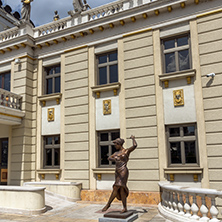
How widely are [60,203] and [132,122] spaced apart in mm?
4965

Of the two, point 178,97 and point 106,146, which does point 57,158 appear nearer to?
point 106,146

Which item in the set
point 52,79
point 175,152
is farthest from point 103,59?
point 175,152

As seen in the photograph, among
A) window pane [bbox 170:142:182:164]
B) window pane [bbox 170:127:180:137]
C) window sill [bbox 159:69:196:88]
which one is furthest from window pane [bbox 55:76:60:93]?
window pane [bbox 170:142:182:164]

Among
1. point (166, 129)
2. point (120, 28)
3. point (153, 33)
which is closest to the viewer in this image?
point (166, 129)

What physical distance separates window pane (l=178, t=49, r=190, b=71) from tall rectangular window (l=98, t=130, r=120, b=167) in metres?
4.41

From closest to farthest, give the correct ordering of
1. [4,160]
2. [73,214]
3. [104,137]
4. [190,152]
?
[73,214] < [190,152] < [104,137] < [4,160]

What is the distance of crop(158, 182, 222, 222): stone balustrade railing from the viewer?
617 centimetres

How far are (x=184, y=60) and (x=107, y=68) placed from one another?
393 centimetres

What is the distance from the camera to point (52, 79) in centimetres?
1480

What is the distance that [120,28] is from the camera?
42.7 feet

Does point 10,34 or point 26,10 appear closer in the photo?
point 26,10

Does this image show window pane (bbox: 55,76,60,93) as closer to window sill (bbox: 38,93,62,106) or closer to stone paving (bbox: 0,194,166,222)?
window sill (bbox: 38,93,62,106)

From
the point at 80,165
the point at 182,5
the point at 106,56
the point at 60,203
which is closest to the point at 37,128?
the point at 80,165

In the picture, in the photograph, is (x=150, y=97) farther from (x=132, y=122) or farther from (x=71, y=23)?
(x=71, y=23)
